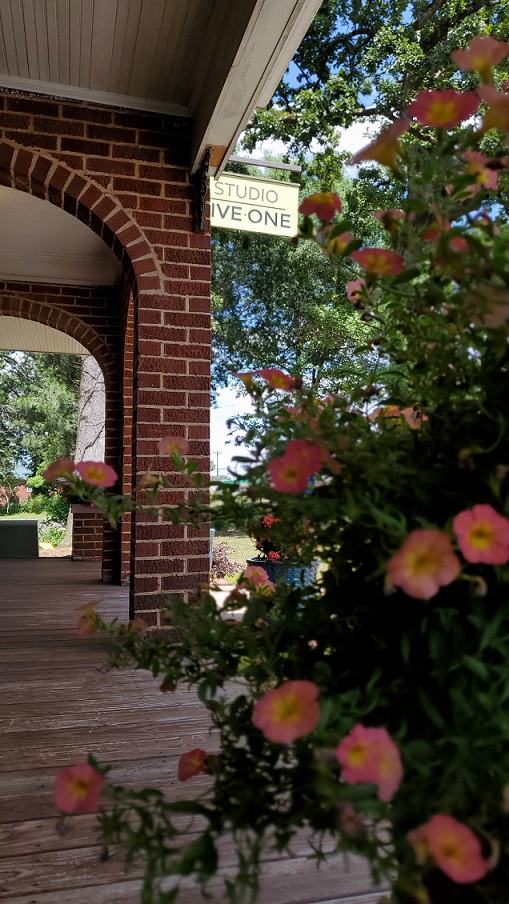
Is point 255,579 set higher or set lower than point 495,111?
lower

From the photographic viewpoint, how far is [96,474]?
0.67 m

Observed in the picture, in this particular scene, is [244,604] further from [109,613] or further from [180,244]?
[109,613]

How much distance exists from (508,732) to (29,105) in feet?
11.0

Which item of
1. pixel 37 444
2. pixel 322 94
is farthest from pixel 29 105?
pixel 37 444

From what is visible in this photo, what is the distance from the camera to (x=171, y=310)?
324 cm

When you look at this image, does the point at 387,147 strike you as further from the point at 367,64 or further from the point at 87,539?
the point at 367,64

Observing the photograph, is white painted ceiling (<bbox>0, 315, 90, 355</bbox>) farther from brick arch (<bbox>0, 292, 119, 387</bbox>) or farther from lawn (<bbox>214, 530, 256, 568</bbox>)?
lawn (<bbox>214, 530, 256, 568</bbox>)

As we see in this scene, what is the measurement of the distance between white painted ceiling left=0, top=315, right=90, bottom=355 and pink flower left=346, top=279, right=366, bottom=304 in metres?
6.45

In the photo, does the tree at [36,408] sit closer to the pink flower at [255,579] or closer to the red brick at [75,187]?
the red brick at [75,187]

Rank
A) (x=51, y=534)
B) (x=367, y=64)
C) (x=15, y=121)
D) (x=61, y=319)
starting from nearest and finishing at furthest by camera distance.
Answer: (x=15, y=121) → (x=61, y=319) → (x=367, y=64) → (x=51, y=534)

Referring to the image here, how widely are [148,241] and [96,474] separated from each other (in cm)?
276

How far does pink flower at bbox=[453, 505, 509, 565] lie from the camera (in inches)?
18.0

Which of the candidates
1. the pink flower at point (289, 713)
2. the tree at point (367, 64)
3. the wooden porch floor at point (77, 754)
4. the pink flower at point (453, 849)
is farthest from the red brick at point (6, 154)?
the tree at point (367, 64)

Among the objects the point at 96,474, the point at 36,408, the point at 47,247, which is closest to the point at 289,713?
the point at 96,474
